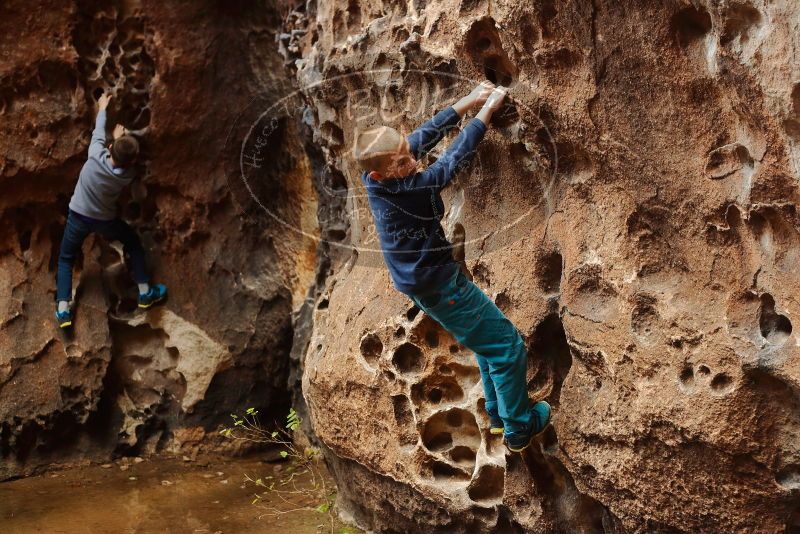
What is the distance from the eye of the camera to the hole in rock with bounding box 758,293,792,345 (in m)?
2.68

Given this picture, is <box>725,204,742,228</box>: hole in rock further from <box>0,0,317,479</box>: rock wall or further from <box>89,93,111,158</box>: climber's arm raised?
<box>89,93,111,158</box>: climber's arm raised

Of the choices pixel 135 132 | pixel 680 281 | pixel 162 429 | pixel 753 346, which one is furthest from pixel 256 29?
pixel 753 346

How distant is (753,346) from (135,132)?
348 centimetres

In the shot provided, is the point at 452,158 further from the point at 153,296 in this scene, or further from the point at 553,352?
the point at 153,296

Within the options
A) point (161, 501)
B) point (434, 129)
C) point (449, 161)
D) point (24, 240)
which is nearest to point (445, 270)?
point (449, 161)

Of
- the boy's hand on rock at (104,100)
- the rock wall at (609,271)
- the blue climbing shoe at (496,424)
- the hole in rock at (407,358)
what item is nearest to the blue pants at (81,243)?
the boy's hand on rock at (104,100)

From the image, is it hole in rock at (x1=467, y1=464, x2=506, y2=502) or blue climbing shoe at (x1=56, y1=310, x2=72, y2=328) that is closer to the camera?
hole in rock at (x1=467, y1=464, x2=506, y2=502)

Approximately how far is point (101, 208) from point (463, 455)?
2.34m

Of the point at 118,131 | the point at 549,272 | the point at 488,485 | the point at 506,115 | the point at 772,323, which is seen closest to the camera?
the point at 772,323

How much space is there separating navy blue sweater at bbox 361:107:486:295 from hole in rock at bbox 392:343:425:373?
0.58 meters

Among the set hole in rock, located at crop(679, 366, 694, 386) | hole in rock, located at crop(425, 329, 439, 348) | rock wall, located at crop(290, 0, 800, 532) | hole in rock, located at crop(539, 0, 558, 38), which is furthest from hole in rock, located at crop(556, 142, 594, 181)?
hole in rock, located at crop(425, 329, 439, 348)

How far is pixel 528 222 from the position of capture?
133 inches

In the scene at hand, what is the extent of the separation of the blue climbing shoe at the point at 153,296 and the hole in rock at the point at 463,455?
2.19 meters

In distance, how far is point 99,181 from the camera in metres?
4.78
